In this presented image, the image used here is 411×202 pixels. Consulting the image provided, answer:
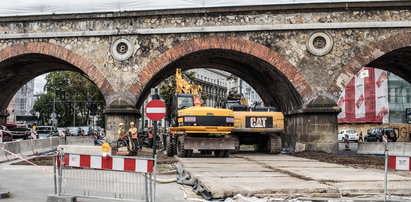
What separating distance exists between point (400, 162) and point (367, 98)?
126ft

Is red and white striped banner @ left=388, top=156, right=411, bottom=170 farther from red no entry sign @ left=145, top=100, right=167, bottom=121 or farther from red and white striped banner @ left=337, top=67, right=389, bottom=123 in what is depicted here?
red and white striped banner @ left=337, top=67, right=389, bottom=123

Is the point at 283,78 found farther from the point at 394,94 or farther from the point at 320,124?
the point at 394,94

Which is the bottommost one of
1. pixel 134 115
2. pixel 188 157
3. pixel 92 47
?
pixel 188 157

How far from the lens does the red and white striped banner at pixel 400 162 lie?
7.16 meters

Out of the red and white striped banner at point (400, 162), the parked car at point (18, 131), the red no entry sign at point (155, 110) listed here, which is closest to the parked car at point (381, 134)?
the parked car at point (18, 131)

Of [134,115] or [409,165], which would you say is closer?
[409,165]

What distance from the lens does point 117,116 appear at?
704 inches

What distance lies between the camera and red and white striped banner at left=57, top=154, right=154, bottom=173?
6605mm

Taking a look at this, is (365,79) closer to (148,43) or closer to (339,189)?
(148,43)

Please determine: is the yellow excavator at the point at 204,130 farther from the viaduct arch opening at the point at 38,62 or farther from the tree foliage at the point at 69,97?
the tree foliage at the point at 69,97

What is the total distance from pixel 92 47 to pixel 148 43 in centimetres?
227

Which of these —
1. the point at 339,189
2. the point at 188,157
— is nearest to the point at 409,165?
the point at 339,189

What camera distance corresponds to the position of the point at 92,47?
18.3 m

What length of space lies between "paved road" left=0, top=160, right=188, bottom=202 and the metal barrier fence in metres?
0.41
